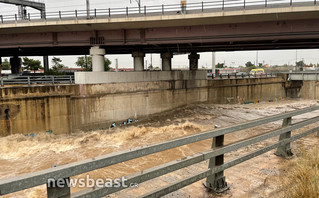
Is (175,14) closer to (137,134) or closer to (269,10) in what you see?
(269,10)

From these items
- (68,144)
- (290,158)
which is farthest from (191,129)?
(290,158)

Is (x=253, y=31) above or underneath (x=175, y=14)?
underneath

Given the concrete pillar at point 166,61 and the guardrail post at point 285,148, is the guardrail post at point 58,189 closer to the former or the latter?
the guardrail post at point 285,148

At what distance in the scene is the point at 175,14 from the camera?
17734mm

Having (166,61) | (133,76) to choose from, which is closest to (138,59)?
(133,76)

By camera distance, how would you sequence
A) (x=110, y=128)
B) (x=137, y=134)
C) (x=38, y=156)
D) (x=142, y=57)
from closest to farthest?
(x=38, y=156)
(x=137, y=134)
(x=110, y=128)
(x=142, y=57)

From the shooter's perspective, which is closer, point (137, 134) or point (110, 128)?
point (137, 134)

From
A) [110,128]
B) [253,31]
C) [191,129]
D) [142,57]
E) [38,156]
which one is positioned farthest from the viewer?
[142,57]

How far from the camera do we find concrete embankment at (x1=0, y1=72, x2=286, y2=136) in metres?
15.9

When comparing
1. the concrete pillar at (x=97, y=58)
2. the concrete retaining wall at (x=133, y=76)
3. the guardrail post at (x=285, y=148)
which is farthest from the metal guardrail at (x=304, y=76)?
the guardrail post at (x=285, y=148)

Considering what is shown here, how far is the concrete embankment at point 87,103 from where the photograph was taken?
1591 cm

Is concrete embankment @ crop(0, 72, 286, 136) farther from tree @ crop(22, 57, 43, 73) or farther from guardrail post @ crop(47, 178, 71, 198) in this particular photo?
tree @ crop(22, 57, 43, 73)

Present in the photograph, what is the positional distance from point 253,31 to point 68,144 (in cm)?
1761

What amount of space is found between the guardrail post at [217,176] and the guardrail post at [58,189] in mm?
2096
